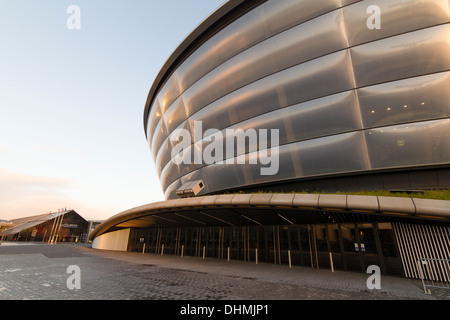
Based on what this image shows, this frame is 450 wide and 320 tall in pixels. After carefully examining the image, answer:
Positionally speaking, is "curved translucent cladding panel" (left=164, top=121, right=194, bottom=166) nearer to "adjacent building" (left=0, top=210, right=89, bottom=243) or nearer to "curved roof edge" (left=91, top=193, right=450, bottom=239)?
"curved roof edge" (left=91, top=193, right=450, bottom=239)

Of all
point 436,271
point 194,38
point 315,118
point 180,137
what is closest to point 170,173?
point 180,137

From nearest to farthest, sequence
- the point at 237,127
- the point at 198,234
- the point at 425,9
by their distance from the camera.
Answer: the point at 425,9
the point at 237,127
the point at 198,234

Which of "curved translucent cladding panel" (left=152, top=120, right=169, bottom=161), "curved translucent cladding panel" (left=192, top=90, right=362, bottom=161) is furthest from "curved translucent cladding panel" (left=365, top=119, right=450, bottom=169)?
"curved translucent cladding panel" (left=152, top=120, right=169, bottom=161)

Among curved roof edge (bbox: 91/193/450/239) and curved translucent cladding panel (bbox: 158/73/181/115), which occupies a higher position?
curved translucent cladding panel (bbox: 158/73/181/115)

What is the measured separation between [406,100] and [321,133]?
197 inches

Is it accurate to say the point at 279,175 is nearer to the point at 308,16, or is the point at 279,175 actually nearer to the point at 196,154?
the point at 196,154

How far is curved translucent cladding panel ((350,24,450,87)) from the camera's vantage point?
12.5 metres

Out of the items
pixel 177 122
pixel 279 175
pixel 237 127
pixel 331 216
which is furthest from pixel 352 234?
pixel 177 122

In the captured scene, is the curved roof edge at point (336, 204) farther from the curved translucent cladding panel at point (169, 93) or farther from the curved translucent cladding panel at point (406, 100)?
the curved translucent cladding panel at point (169, 93)

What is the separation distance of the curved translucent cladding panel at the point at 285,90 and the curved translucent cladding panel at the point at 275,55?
0.63 m

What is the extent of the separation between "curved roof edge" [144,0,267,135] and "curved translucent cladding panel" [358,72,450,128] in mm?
13020

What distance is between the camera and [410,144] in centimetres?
1255

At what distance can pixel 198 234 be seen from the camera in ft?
67.7

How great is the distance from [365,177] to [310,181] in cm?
343
